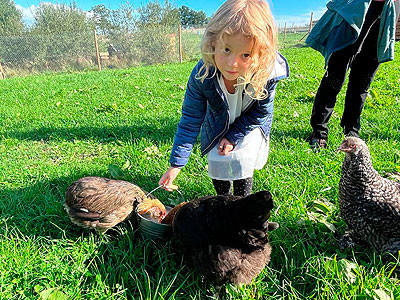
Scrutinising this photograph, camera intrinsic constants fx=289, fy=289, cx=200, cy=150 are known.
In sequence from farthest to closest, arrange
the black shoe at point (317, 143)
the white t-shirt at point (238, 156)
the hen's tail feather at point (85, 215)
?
the black shoe at point (317, 143) < the white t-shirt at point (238, 156) < the hen's tail feather at point (85, 215)

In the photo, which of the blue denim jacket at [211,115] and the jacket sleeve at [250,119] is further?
the jacket sleeve at [250,119]

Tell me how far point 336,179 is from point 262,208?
1421mm

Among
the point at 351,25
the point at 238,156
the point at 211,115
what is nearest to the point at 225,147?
the point at 238,156

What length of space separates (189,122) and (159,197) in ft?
2.91

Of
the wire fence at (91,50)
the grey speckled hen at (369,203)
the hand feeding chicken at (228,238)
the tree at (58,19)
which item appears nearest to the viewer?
the hand feeding chicken at (228,238)

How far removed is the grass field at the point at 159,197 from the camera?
5.40 ft

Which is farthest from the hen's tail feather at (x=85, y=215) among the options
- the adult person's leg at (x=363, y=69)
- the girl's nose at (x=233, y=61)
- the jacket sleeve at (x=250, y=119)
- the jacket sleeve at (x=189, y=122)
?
the adult person's leg at (x=363, y=69)

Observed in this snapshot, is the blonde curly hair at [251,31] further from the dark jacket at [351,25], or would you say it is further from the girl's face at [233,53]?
the dark jacket at [351,25]

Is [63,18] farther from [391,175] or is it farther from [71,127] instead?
[391,175]

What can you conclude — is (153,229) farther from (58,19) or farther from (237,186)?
(58,19)

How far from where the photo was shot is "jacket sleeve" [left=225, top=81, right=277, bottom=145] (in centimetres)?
208

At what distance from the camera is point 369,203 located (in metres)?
1.73

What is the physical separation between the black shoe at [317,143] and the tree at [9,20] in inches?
988

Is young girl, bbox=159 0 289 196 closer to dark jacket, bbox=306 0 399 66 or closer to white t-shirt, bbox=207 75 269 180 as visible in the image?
white t-shirt, bbox=207 75 269 180
